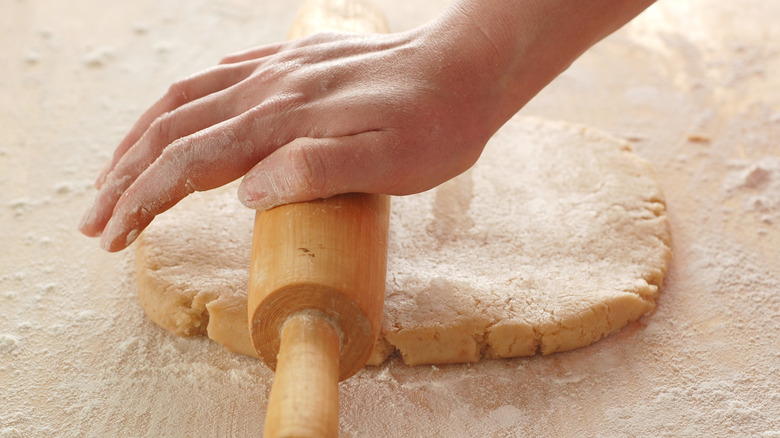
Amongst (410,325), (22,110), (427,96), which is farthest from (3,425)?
(22,110)

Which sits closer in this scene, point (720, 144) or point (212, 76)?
point (212, 76)

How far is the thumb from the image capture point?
1.55m

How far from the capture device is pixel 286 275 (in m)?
1.49

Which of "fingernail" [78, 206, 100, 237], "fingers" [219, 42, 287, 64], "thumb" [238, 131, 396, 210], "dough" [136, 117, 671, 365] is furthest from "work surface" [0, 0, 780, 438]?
"fingers" [219, 42, 287, 64]

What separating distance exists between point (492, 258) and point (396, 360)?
1.27 feet

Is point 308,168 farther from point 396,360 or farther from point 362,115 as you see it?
point 396,360

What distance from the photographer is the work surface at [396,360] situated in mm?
1718

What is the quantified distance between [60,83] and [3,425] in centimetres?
153

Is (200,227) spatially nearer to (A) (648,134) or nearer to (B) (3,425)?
(B) (3,425)

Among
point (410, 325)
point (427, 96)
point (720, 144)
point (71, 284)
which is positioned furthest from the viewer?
point (720, 144)

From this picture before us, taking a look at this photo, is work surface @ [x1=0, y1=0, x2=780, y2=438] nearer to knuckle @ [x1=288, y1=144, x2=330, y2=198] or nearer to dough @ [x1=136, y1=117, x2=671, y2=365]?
dough @ [x1=136, y1=117, x2=671, y2=365]

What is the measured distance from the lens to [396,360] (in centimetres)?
184

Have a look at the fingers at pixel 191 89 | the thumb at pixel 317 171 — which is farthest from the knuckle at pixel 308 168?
the fingers at pixel 191 89

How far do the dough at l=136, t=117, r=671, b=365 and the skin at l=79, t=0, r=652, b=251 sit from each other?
25 centimetres
